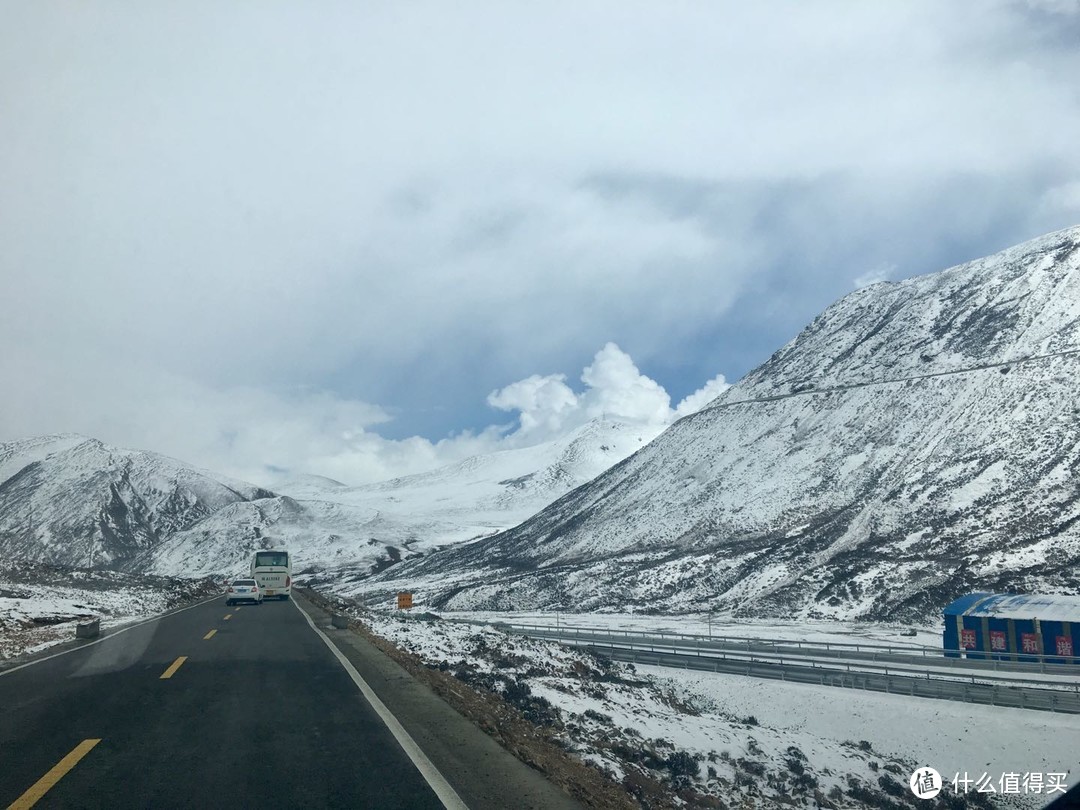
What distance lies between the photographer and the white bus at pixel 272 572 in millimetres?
47938

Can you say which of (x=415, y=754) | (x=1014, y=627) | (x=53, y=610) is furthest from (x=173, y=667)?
(x=1014, y=627)

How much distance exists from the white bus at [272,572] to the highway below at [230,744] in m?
33.6

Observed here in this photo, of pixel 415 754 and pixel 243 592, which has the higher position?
pixel 415 754

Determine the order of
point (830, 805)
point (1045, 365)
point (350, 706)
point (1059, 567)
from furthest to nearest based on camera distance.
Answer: point (1045, 365)
point (1059, 567)
point (830, 805)
point (350, 706)

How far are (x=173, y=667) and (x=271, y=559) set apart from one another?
3552 cm

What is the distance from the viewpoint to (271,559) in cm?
4884

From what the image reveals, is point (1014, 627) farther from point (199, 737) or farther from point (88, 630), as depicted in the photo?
point (88, 630)

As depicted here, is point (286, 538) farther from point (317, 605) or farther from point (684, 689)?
point (684, 689)

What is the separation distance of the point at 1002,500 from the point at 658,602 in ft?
124

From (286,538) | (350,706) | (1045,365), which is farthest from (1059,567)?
(286,538)

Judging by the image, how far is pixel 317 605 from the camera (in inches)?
1688

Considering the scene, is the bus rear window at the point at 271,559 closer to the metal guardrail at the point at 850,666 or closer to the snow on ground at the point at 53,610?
the snow on ground at the point at 53,610

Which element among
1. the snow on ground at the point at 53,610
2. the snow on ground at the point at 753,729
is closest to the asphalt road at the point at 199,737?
the snow on ground at the point at 753,729

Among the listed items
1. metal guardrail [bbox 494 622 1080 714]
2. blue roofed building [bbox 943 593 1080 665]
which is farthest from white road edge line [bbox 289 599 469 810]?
blue roofed building [bbox 943 593 1080 665]
